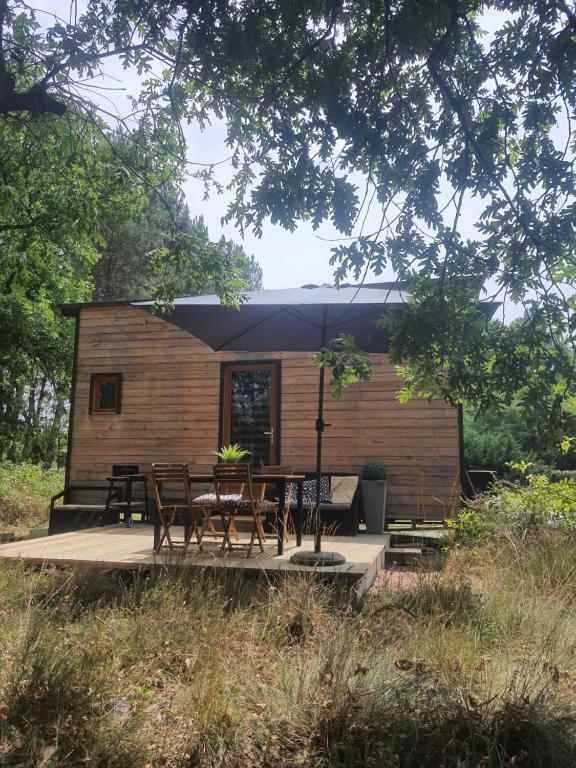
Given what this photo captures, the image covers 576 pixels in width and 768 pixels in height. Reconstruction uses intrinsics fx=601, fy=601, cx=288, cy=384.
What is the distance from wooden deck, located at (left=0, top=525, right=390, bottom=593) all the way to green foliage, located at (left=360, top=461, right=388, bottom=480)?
5.05 feet

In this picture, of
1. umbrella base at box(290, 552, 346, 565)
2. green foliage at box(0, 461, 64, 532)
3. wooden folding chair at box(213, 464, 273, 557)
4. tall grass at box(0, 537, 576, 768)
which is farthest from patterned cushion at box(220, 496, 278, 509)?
green foliage at box(0, 461, 64, 532)

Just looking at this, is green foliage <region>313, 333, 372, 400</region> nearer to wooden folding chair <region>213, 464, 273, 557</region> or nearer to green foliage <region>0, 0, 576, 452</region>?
green foliage <region>0, 0, 576, 452</region>

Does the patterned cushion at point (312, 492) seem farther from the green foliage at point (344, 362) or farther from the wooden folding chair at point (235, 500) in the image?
the green foliage at point (344, 362)

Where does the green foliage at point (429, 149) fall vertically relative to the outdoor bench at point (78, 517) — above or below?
above

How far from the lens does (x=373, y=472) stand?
8.00 meters

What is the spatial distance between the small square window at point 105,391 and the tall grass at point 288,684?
6.56 metres

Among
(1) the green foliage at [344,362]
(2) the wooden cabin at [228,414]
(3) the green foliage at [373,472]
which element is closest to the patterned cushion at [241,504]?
(1) the green foliage at [344,362]

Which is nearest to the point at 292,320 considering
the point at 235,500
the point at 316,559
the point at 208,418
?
the point at 235,500

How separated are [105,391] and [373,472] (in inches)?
189

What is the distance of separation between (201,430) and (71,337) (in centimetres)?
738

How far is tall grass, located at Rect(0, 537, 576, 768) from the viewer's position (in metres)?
2.05

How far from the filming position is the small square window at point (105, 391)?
32.5ft

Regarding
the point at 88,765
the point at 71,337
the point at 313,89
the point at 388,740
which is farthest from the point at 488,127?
the point at 71,337

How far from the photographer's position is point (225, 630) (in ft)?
9.62
